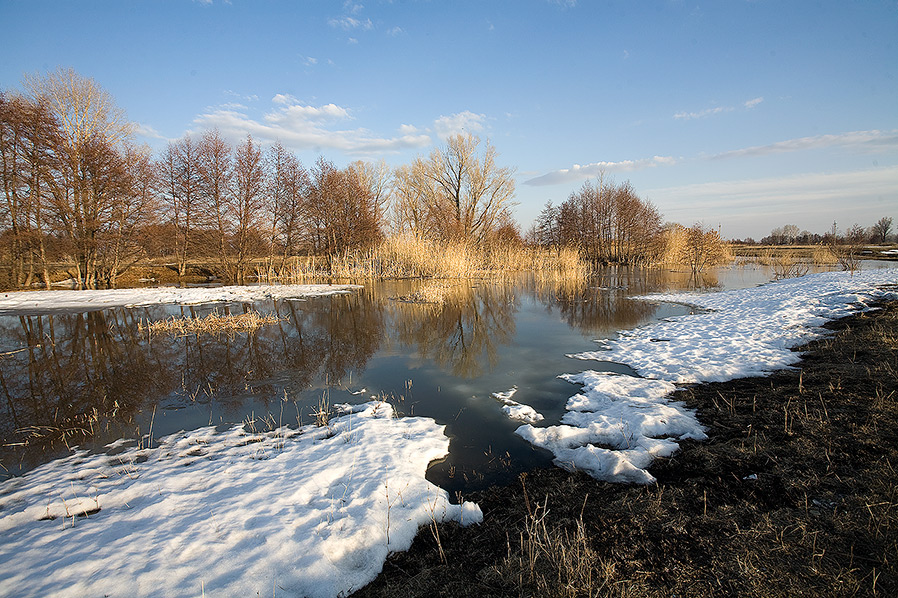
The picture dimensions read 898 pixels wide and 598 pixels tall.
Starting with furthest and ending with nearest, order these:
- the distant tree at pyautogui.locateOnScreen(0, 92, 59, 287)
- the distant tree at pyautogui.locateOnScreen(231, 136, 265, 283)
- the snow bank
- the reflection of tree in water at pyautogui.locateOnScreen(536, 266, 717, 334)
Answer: the distant tree at pyautogui.locateOnScreen(231, 136, 265, 283) < the distant tree at pyautogui.locateOnScreen(0, 92, 59, 287) < the reflection of tree in water at pyautogui.locateOnScreen(536, 266, 717, 334) < the snow bank

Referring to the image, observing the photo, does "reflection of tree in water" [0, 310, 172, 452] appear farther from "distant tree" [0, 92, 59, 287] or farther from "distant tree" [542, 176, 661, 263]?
"distant tree" [542, 176, 661, 263]

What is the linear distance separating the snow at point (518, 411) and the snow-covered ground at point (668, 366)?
268 millimetres

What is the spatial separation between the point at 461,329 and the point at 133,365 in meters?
6.56

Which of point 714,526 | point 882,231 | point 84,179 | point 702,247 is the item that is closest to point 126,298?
point 84,179

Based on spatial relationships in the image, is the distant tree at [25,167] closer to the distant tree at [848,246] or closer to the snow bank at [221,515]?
the snow bank at [221,515]

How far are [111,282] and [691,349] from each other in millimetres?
24892

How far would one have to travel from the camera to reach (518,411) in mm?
4555

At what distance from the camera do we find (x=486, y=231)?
32125 mm

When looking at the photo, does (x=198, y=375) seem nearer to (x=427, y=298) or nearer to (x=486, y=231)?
(x=427, y=298)

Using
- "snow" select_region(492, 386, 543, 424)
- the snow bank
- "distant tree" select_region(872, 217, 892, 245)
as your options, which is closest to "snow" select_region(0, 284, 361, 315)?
the snow bank

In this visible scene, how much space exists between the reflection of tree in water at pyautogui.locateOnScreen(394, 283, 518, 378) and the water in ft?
0.19

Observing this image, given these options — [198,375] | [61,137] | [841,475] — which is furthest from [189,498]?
[61,137]

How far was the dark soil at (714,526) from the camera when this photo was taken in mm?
1861

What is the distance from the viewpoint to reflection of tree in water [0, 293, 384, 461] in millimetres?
4621
